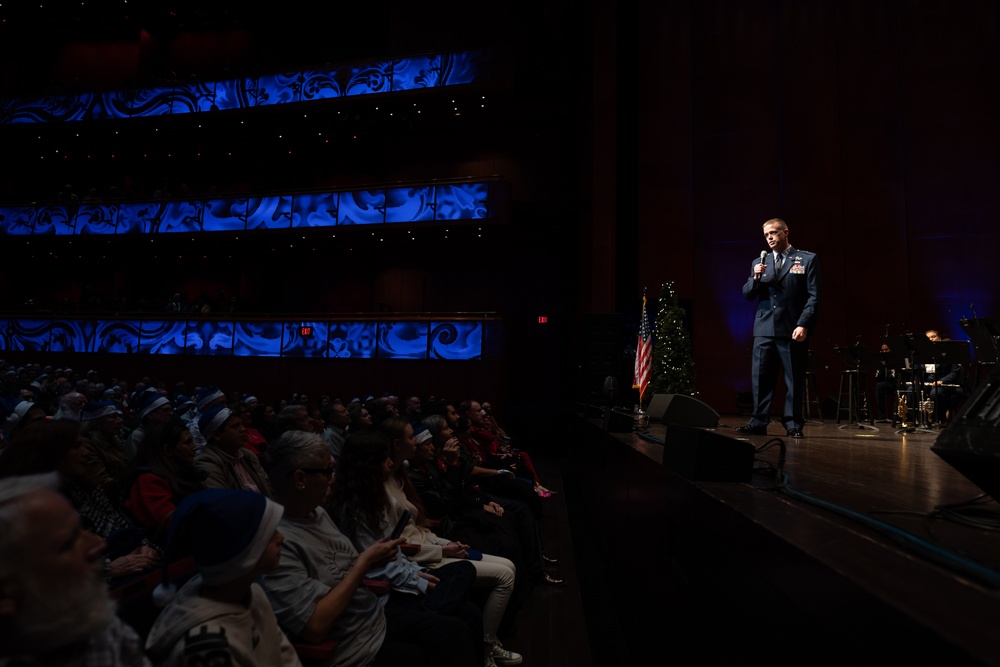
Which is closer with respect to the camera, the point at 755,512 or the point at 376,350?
the point at 755,512

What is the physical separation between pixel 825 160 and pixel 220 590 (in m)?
11.7

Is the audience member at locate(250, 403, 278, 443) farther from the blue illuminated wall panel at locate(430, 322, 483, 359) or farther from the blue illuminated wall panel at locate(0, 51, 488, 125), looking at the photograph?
the blue illuminated wall panel at locate(0, 51, 488, 125)

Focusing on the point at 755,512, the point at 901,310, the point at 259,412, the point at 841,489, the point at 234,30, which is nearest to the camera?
the point at 755,512

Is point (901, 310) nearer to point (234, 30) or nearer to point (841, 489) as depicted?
point (841, 489)

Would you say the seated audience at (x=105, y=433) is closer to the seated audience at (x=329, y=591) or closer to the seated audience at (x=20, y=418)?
the seated audience at (x=20, y=418)

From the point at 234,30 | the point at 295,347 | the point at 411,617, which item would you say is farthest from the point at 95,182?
the point at 411,617

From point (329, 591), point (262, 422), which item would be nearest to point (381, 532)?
point (329, 591)

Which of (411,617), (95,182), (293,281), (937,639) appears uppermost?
(95,182)

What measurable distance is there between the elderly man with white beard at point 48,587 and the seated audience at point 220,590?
0.33 m

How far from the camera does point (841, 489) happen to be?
1.92 m

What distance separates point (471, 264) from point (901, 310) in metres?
9.35

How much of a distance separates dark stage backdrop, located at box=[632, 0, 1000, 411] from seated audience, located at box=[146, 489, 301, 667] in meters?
10.1

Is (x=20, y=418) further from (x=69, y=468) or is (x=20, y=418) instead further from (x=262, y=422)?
(x=69, y=468)

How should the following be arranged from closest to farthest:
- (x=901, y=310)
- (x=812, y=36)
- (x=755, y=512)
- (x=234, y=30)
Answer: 1. (x=755, y=512)
2. (x=901, y=310)
3. (x=812, y=36)
4. (x=234, y=30)
